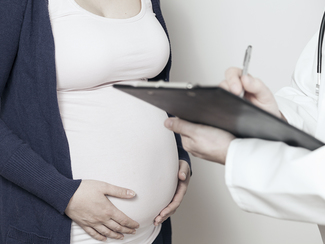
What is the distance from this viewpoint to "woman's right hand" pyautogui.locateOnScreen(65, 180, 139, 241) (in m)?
0.80

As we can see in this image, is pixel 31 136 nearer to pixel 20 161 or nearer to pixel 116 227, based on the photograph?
pixel 20 161

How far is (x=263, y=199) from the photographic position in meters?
0.58

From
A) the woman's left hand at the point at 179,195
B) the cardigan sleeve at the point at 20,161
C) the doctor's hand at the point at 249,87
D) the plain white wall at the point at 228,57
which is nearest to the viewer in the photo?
the doctor's hand at the point at 249,87

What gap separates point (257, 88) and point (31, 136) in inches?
22.7

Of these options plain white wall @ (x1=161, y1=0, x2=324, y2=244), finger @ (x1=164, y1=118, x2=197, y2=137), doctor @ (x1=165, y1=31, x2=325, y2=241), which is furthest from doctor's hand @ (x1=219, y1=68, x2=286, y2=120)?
plain white wall @ (x1=161, y1=0, x2=324, y2=244)

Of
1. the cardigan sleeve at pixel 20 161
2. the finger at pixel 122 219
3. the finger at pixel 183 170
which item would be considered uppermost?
the cardigan sleeve at pixel 20 161

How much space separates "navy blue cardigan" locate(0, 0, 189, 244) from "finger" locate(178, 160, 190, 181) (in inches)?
13.0

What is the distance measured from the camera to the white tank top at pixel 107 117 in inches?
33.0

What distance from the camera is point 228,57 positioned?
1.45m

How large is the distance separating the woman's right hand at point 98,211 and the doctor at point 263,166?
264 millimetres

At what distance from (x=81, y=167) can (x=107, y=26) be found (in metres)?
0.39

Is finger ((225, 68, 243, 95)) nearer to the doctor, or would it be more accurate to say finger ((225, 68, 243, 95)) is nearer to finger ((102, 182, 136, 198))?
the doctor

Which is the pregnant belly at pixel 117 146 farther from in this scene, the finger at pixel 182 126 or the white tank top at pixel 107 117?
the finger at pixel 182 126

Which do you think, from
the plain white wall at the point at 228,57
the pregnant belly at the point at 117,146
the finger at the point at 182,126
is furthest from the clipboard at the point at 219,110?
the plain white wall at the point at 228,57
